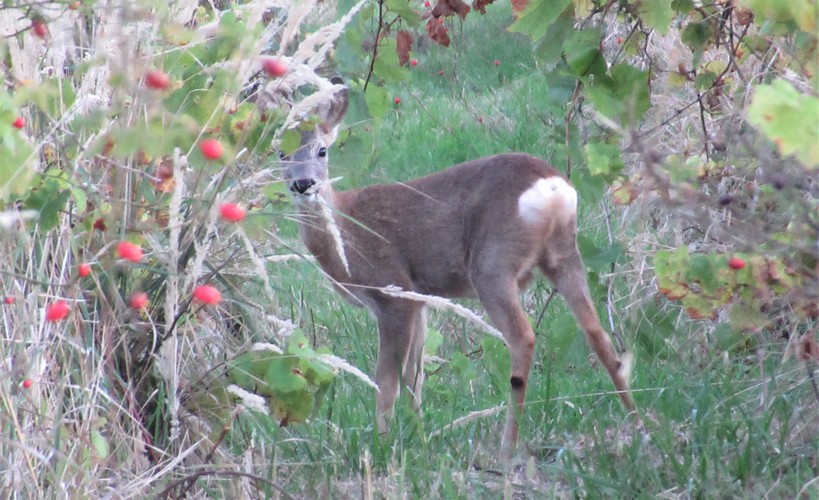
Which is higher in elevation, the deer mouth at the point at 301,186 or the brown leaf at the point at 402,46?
the brown leaf at the point at 402,46

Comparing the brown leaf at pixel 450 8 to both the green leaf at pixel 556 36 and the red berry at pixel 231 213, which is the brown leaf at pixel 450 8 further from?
the red berry at pixel 231 213

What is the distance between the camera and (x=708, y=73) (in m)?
4.74

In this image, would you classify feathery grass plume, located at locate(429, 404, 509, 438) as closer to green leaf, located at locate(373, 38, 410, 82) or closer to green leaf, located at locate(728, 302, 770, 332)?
green leaf, located at locate(728, 302, 770, 332)

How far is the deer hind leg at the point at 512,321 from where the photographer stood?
4500 mm

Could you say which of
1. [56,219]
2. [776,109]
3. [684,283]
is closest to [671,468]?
[684,283]

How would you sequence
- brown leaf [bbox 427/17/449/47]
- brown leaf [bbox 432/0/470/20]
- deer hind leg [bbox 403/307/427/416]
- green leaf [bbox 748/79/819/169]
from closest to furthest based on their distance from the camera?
green leaf [bbox 748/79/819/169], brown leaf [bbox 432/0/470/20], brown leaf [bbox 427/17/449/47], deer hind leg [bbox 403/307/427/416]

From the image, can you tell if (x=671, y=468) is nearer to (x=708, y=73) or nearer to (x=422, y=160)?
(x=708, y=73)

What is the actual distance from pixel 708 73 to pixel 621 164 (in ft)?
2.70

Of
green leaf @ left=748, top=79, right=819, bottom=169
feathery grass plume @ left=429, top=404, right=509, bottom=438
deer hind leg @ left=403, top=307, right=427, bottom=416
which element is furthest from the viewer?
deer hind leg @ left=403, top=307, right=427, bottom=416

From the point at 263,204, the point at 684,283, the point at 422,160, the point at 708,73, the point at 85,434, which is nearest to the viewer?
the point at 85,434

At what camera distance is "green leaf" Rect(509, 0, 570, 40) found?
3672mm

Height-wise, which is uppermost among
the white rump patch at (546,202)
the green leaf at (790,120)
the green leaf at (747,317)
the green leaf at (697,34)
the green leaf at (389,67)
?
the green leaf at (790,120)

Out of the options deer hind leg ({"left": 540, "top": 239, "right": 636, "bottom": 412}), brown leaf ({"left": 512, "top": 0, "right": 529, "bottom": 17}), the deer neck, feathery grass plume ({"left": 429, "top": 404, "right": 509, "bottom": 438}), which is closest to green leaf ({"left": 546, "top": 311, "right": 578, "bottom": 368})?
deer hind leg ({"left": 540, "top": 239, "right": 636, "bottom": 412})

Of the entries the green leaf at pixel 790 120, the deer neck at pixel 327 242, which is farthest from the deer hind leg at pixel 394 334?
the green leaf at pixel 790 120
